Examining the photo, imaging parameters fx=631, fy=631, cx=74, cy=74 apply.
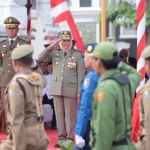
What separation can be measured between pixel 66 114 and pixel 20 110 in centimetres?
398

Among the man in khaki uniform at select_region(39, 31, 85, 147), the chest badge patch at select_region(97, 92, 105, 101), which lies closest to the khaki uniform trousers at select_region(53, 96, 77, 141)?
the man in khaki uniform at select_region(39, 31, 85, 147)

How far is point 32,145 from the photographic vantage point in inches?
249

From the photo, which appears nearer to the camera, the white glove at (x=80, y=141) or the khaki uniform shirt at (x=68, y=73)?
the white glove at (x=80, y=141)

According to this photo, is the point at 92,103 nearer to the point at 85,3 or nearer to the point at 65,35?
the point at 65,35

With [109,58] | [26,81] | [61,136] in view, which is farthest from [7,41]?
[109,58]

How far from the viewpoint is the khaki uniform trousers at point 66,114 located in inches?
394

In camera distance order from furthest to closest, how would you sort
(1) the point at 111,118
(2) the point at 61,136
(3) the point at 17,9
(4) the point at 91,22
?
(4) the point at 91,22
(3) the point at 17,9
(2) the point at 61,136
(1) the point at 111,118

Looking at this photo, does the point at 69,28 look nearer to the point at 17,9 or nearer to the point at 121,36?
the point at 17,9

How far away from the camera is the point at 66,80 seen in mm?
10016

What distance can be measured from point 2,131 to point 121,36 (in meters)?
21.7

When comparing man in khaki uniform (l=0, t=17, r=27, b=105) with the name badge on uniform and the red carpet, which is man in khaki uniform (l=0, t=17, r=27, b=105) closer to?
the name badge on uniform

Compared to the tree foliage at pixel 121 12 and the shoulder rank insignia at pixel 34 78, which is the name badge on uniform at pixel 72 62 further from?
the tree foliage at pixel 121 12

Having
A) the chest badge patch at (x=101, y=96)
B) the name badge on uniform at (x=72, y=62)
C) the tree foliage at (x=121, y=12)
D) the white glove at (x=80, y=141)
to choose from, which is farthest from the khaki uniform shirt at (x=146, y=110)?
the tree foliage at (x=121, y=12)

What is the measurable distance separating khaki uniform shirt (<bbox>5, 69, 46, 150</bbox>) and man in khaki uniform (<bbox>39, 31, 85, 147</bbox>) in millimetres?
3675
